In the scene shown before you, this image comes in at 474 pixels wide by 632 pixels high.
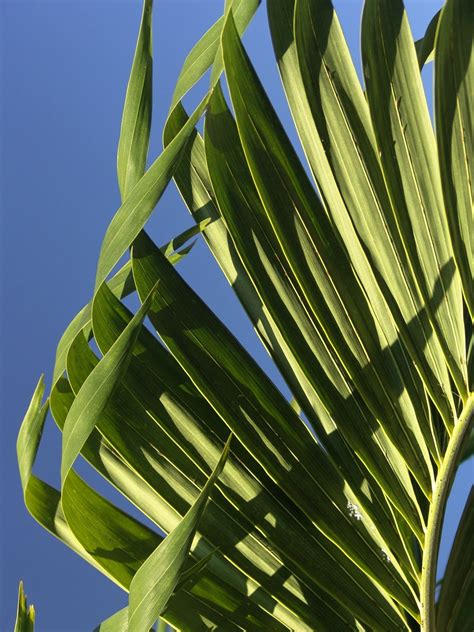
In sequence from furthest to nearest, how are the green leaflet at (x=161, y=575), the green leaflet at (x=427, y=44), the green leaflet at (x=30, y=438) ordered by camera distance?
the green leaflet at (x=427, y=44)
the green leaflet at (x=30, y=438)
the green leaflet at (x=161, y=575)

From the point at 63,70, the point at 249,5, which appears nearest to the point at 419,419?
the point at 249,5

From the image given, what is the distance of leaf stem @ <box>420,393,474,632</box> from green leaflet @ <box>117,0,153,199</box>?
316mm

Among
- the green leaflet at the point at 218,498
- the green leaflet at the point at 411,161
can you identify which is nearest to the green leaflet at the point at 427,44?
the green leaflet at the point at 411,161

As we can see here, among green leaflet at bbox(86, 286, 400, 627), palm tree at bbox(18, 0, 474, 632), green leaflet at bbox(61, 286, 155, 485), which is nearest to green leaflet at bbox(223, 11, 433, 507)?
palm tree at bbox(18, 0, 474, 632)

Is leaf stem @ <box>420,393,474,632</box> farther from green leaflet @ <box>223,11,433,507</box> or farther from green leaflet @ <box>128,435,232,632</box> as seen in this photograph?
green leaflet @ <box>128,435,232,632</box>

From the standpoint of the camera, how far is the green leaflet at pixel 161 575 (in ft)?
1.31

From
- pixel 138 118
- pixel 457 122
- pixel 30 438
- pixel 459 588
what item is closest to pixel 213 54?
pixel 138 118

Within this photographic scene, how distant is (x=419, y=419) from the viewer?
621mm

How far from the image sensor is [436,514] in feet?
1.91

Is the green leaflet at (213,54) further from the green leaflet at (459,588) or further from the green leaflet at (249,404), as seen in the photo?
the green leaflet at (459,588)

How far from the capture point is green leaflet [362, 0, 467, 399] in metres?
0.58

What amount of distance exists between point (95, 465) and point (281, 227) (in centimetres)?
25

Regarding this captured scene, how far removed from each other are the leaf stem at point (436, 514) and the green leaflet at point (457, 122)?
0.11 metres

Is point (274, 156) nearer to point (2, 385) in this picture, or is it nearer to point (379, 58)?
point (379, 58)
